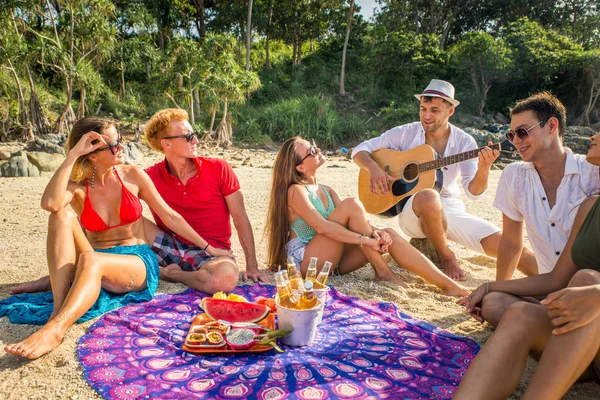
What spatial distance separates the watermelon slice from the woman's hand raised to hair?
137cm

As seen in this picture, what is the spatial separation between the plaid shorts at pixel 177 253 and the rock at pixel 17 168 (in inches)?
314

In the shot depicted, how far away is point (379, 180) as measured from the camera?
503cm

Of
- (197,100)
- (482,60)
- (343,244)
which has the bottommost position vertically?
(343,244)

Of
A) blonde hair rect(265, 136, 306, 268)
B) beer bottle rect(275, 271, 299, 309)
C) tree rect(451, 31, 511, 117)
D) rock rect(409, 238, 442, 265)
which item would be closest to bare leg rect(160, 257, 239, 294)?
blonde hair rect(265, 136, 306, 268)

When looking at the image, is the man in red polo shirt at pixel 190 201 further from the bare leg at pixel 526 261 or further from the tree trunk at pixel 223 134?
the tree trunk at pixel 223 134

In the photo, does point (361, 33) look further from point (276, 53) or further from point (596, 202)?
point (596, 202)

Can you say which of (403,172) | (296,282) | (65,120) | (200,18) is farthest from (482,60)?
(296,282)

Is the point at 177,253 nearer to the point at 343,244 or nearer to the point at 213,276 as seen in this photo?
the point at 213,276

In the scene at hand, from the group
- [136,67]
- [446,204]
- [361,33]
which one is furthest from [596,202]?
[361,33]

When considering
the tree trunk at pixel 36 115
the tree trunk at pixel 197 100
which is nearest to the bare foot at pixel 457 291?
the tree trunk at pixel 197 100

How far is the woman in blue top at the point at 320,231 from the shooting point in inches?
154

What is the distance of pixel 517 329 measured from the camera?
7.20 ft

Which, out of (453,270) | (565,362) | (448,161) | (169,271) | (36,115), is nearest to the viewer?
(565,362)

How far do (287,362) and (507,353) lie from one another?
1.14m
